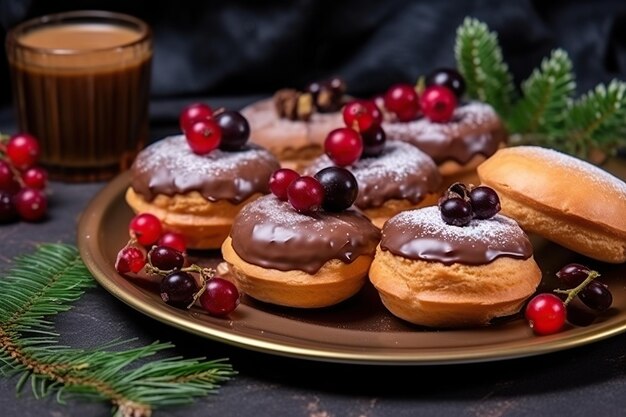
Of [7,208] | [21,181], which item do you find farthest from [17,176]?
[7,208]

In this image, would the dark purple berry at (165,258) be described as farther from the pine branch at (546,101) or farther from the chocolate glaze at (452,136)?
the pine branch at (546,101)

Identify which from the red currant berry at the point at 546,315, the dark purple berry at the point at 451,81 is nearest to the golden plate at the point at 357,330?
the red currant berry at the point at 546,315

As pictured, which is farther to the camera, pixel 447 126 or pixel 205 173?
pixel 447 126

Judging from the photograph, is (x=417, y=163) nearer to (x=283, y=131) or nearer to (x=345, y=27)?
(x=283, y=131)

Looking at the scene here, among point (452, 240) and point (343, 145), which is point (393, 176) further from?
point (452, 240)

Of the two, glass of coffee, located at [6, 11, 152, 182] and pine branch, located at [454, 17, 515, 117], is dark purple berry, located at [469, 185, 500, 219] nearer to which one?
pine branch, located at [454, 17, 515, 117]
